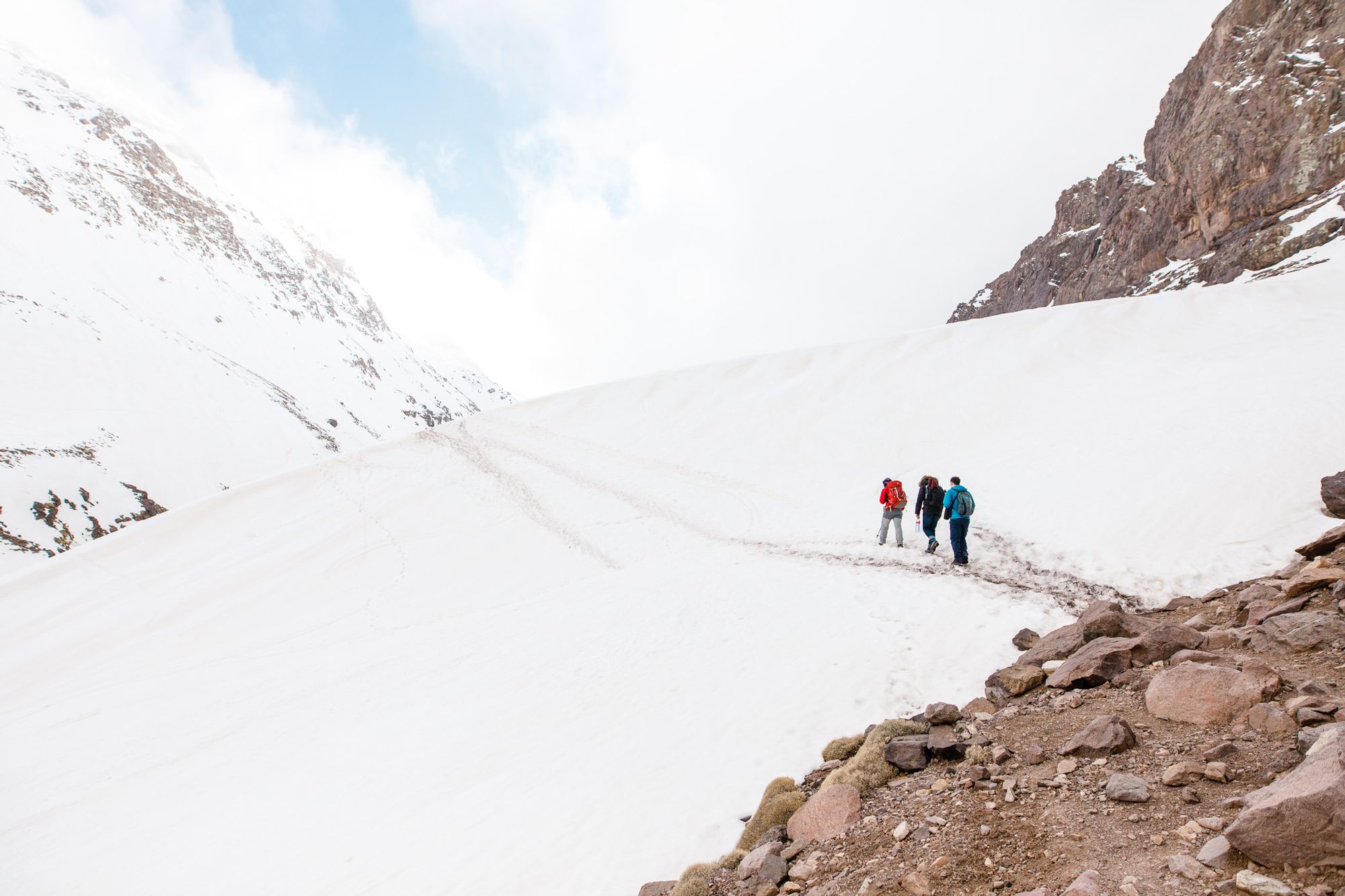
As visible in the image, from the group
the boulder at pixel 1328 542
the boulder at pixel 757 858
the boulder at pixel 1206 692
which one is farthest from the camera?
the boulder at pixel 1328 542

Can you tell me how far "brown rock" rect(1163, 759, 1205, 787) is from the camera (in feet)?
12.3

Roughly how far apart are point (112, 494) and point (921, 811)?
50813 millimetres

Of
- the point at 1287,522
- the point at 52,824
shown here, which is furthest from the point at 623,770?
the point at 1287,522

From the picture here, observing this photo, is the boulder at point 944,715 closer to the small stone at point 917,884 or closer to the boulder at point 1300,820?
the small stone at point 917,884

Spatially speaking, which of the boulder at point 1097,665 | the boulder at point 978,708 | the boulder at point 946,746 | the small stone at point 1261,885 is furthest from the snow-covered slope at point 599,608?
the small stone at point 1261,885

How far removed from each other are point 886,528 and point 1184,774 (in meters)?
9.54

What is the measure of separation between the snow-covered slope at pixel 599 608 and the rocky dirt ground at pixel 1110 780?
1190 mm

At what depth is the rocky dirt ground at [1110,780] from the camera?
9.87ft

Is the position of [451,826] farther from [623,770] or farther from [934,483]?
[934,483]

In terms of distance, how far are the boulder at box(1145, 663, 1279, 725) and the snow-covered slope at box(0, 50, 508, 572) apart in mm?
44056

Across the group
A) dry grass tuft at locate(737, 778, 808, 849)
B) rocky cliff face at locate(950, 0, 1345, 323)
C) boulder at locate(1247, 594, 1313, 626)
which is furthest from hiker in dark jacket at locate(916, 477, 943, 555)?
rocky cliff face at locate(950, 0, 1345, 323)

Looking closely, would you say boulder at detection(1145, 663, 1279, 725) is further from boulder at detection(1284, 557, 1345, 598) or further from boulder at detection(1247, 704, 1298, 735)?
boulder at detection(1284, 557, 1345, 598)

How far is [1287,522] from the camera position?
9391 millimetres

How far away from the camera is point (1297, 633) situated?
5.04m
